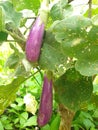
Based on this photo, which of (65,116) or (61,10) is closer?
(61,10)

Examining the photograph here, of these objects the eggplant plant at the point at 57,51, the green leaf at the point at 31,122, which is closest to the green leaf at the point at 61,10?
the eggplant plant at the point at 57,51

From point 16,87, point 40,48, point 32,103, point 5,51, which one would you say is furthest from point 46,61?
point 5,51

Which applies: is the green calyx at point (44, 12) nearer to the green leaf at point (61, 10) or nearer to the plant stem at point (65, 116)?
the green leaf at point (61, 10)

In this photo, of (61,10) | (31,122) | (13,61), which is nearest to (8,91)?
Result: (13,61)

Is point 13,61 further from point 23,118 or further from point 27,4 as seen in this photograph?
point 23,118

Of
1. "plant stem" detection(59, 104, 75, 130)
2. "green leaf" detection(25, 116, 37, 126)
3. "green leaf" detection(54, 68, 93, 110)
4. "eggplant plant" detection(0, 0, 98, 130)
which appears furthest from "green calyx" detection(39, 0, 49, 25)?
"green leaf" detection(25, 116, 37, 126)

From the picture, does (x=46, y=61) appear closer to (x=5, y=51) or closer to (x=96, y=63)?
(x=96, y=63)
